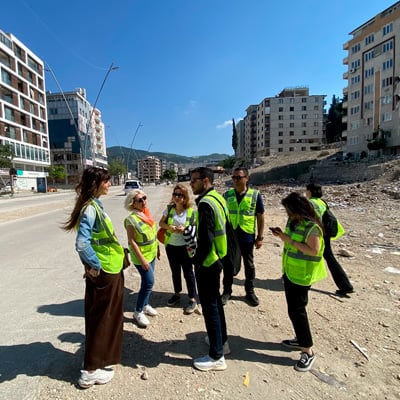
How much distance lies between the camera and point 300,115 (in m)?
95.1

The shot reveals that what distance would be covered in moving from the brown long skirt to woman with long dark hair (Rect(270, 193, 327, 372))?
67.2 inches

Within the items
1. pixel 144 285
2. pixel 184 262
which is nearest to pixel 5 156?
pixel 184 262

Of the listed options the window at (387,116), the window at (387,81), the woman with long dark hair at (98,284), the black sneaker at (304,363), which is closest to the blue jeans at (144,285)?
the woman with long dark hair at (98,284)

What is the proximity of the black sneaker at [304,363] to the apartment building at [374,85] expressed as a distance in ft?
161

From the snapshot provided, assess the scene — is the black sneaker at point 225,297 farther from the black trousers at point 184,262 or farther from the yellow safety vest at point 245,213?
the yellow safety vest at point 245,213

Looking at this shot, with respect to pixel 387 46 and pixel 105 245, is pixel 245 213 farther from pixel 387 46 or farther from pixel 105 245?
pixel 387 46

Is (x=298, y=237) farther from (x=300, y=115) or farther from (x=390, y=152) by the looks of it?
(x=300, y=115)

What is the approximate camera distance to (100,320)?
2.49 metres

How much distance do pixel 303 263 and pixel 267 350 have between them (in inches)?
41.3

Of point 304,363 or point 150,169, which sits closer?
point 304,363

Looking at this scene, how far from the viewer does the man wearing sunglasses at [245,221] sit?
4102 millimetres

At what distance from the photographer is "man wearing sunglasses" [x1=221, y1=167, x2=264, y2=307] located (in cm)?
410

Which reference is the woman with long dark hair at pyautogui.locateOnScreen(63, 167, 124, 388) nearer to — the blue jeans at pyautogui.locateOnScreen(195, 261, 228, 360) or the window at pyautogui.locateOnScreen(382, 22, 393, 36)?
the blue jeans at pyautogui.locateOnScreen(195, 261, 228, 360)

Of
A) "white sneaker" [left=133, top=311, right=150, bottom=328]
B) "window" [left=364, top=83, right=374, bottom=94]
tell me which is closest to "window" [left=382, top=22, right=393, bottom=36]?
"window" [left=364, top=83, right=374, bottom=94]
